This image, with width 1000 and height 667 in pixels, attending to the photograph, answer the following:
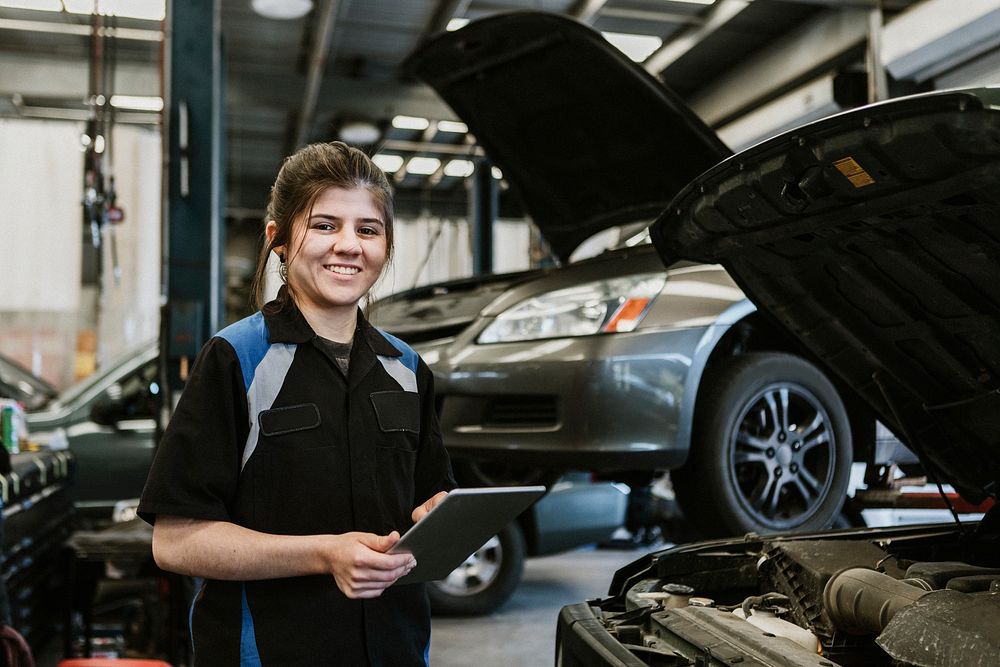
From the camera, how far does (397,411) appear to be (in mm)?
1414

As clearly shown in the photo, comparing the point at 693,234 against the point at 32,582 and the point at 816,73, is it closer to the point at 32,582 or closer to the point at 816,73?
the point at 32,582

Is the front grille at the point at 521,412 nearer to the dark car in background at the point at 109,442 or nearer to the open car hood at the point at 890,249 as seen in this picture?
the open car hood at the point at 890,249

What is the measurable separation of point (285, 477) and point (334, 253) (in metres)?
0.32

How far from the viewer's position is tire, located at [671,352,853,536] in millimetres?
3189

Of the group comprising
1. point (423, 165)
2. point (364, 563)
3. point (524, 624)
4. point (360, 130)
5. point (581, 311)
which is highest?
point (423, 165)

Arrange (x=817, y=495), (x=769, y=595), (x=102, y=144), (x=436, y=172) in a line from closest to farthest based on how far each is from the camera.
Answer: (x=769, y=595)
(x=817, y=495)
(x=102, y=144)
(x=436, y=172)

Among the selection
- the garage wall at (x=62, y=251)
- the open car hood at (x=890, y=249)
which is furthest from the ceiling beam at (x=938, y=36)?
the garage wall at (x=62, y=251)

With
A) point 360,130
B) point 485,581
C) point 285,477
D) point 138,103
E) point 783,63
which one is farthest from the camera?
point 138,103

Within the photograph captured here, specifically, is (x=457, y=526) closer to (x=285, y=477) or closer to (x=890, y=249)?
(x=285, y=477)

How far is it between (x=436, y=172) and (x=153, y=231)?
517 centimetres

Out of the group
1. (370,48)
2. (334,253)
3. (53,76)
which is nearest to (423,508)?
(334,253)

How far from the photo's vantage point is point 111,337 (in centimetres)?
1118

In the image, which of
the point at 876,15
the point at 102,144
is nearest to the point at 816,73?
the point at 876,15

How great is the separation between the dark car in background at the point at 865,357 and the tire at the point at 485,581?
2.32 metres
